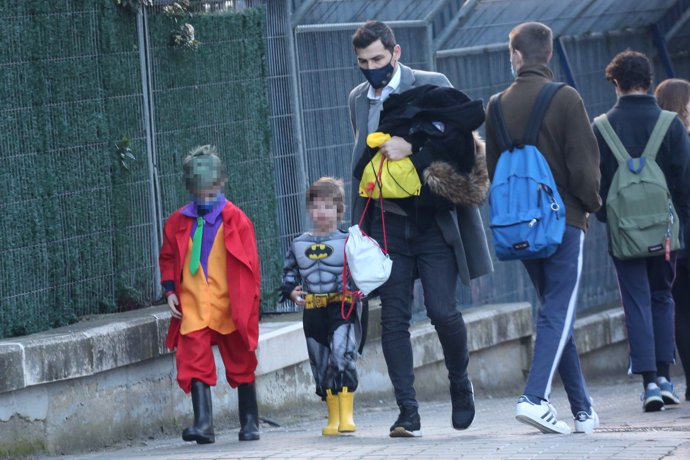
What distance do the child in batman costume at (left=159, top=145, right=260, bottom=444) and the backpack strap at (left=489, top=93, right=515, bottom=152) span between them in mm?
1418

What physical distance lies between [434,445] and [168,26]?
3592 millimetres

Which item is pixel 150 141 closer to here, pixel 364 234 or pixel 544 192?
pixel 364 234

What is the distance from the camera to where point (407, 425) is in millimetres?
7371

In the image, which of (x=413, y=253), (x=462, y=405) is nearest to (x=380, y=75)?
(x=413, y=253)

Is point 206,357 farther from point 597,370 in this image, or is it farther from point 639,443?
point 597,370

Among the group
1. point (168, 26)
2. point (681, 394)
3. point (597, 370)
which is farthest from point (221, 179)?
point (597, 370)

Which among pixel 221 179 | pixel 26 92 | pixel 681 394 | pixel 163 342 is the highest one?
pixel 26 92

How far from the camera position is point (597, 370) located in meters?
13.4

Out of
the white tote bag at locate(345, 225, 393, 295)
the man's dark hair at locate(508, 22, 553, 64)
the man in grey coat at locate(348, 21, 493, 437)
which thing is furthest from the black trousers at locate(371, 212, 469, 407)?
the man's dark hair at locate(508, 22, 553, 64)

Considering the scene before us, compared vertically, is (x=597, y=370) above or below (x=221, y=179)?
below

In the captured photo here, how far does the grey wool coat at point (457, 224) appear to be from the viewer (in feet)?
24.6

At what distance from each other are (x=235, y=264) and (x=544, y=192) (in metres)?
1.66

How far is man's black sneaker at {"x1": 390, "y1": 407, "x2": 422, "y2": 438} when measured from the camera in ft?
24.2

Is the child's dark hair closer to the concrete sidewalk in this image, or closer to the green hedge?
the concrete sidewalk
